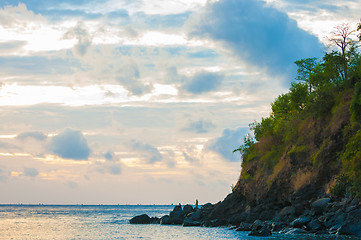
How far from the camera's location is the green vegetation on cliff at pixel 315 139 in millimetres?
51250

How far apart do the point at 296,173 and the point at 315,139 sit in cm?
535

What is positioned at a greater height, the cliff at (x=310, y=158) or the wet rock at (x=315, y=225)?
the cliff at (x=310, y=158)

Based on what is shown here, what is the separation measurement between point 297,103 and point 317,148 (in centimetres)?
1814

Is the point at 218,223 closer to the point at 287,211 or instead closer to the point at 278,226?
the point at 287,211

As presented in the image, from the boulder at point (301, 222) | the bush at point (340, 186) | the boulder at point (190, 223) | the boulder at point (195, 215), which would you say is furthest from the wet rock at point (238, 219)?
the bush at point (340, 186)

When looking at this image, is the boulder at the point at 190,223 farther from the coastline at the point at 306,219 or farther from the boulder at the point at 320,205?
the boulder at the point at 320,205

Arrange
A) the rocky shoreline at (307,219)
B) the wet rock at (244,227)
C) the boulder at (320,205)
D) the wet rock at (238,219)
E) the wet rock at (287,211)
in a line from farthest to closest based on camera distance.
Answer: the wet rock at (238,219)
the wet rock at (244,227)
the wet rock at (287,211)
the boulder at (320,205)
the rocky shoreline at (307,219)

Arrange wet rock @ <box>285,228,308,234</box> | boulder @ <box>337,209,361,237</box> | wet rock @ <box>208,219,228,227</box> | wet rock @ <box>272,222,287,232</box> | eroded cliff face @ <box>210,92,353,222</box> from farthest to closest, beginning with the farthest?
1. wet rock @ <box>208,219,228,227</box>
2. eroded cliff face @ <box>210,92,353,222</box>
3. wet rock @ <box>272,222,287,232</box>
4. wet rock @ <box>285,228,308,234</box>
5. boulder @ <box>337,209,361,237</box>

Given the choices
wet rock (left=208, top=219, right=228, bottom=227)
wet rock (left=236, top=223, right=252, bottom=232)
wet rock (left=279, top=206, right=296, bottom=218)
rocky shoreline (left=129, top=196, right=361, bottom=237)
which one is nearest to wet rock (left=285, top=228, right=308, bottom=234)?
rocky shoreline (left=129, top=196, right=361, bottom=237)

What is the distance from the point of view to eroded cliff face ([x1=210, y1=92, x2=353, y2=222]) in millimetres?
56062

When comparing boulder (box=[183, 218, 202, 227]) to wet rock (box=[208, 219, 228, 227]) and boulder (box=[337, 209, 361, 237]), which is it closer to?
wet rock (box=[208, 219, 228, 227])

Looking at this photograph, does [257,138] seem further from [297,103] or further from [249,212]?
[249,212]

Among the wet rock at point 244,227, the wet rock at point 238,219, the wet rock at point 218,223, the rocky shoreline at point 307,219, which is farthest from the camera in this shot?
the wet rock at point 218,223

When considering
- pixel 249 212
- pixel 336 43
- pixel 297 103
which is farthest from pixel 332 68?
pixel 249 212
